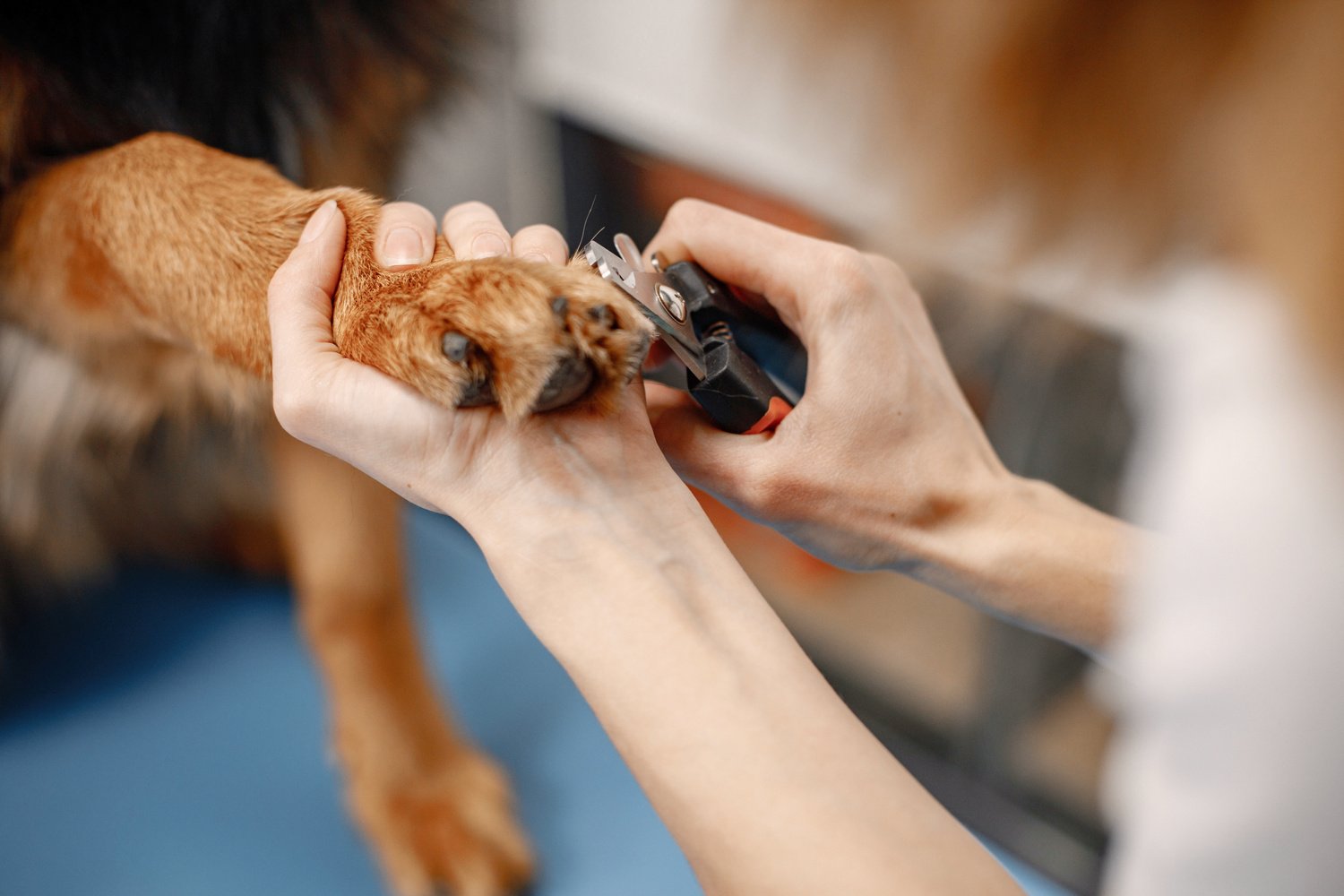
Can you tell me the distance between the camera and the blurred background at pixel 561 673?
0.85 meters

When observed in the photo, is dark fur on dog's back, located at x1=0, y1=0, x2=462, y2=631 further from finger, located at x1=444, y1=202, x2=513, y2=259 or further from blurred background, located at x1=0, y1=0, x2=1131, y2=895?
finger, located at x1=444, y1=202, x2=513, y2=259

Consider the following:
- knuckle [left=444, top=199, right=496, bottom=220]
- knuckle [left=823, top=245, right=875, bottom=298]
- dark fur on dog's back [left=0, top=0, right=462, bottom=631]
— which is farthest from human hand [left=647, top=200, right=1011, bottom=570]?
dark fur on dog's back [left=0, top=0, right=462, bottom=631]

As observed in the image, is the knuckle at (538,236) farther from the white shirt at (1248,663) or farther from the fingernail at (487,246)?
the white shirt at (1248,663)

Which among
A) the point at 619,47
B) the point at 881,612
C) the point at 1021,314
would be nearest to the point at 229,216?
the point at 1021,314

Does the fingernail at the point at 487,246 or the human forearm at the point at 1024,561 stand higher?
the fingernail at the point at 487,246

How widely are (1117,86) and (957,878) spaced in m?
0.43

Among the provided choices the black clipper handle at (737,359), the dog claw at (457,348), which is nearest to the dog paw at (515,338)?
the dog claw at (457,348)

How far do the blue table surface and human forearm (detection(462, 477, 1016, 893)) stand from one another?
0.47 meters

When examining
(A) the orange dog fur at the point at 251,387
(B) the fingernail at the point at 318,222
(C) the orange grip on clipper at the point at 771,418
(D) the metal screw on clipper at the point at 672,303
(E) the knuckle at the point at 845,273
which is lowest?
(A) the orange dog fur at the point at 251,387

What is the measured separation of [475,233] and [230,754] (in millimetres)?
623

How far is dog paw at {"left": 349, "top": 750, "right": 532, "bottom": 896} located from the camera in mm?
811

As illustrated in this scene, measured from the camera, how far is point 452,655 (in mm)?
1046

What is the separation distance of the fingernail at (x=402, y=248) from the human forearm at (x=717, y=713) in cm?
12

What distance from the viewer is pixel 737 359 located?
514 mm
